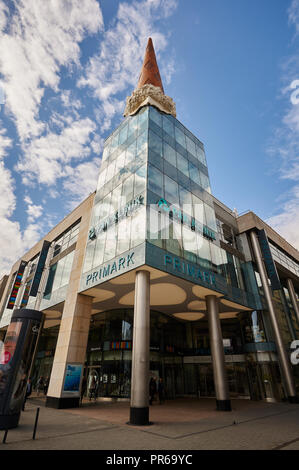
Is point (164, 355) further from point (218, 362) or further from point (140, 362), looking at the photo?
point (140, 362)

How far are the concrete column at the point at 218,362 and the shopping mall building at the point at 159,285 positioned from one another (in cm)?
7

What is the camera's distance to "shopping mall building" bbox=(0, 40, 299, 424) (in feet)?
51.9

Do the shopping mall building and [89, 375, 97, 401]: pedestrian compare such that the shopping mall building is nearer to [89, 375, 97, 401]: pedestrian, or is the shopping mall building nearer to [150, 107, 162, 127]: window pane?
[150, 107, 162, 127]: window pane

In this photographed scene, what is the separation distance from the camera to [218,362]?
16422 mm

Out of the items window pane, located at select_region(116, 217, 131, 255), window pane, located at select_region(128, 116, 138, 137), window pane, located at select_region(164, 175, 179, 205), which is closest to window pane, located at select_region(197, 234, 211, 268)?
window pane, located at select_region(164, 175, 179, 205)

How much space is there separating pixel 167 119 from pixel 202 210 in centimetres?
958

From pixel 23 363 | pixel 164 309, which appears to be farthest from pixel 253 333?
pixel 23 363

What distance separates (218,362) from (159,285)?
6409 mm

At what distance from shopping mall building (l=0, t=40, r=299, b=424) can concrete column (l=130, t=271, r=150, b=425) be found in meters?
0.05

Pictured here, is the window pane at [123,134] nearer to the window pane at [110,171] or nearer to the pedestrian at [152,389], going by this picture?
the window pane at [110,171]

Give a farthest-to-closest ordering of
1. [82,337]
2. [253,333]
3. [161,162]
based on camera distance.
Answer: [253,333] < [161,162] < [82,337]

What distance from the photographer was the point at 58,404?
1545 cm

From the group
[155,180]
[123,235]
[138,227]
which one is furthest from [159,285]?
[155,180]

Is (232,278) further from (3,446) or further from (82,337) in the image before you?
(3,446)
